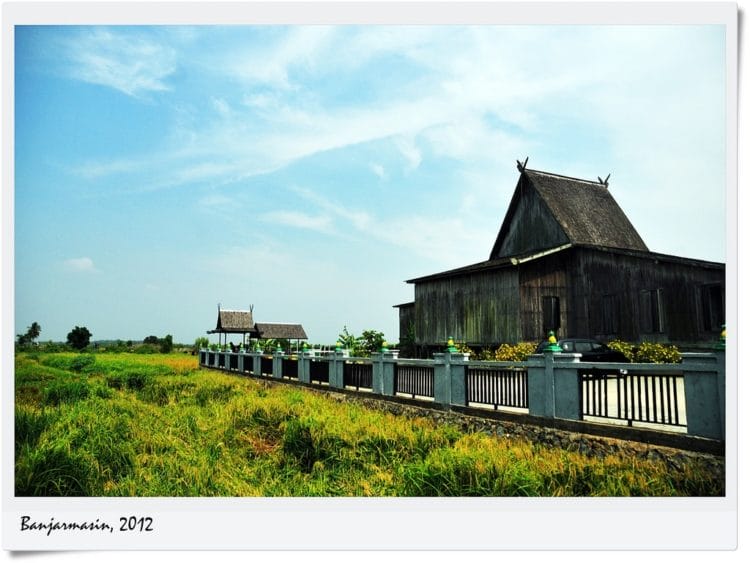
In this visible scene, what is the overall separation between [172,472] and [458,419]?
482cm

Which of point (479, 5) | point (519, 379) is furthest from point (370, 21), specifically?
point (519, 379)

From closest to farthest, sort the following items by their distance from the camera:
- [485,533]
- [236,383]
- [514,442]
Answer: [485,533] < [514,442] < [236,383]

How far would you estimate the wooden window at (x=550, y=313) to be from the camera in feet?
55.4

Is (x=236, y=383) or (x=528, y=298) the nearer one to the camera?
(x=528, y=298)

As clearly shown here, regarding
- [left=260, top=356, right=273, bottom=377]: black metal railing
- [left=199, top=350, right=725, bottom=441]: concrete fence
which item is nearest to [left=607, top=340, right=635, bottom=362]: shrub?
[left=199, top=350, right=725, bottom=441]: concrete fence

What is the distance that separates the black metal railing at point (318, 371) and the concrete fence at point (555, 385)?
0.09ft

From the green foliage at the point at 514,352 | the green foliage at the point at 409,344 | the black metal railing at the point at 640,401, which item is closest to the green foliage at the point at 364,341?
the green foliage at the point at 409,344

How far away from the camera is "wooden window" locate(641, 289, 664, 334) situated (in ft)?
47.0

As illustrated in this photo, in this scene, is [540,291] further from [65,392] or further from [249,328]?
[249,328]

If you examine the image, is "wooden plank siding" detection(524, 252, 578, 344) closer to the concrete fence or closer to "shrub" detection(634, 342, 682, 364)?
"shrub" detection(634, 342, 682, 364)

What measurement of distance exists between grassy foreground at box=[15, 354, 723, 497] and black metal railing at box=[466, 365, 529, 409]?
27.0 inches

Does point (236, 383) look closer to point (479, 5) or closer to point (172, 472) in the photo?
point (172, 472)

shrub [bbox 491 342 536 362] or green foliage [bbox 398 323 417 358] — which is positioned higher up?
shrub [bbox 491 342 536 362]

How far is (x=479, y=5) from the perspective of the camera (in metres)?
5.98
